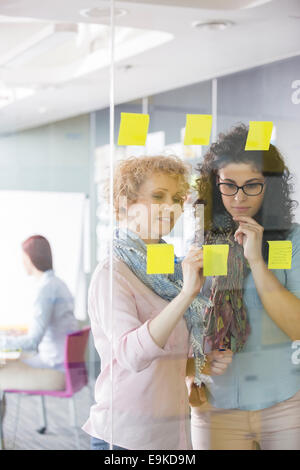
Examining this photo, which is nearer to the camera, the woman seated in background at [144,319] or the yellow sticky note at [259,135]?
the woman seated in background at [144,319]

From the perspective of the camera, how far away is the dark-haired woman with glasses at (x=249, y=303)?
2842mm

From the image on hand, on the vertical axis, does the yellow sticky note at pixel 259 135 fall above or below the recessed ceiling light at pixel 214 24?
below

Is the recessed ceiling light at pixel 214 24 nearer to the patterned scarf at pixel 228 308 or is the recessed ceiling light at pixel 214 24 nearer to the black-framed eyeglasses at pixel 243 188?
the black-framed eyeglasses at pixel 243 188

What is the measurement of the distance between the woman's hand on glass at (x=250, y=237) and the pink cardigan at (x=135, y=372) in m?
0.43

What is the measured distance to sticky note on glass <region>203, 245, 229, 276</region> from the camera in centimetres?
282

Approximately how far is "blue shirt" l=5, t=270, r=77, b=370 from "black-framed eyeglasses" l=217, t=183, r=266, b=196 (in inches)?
31.7

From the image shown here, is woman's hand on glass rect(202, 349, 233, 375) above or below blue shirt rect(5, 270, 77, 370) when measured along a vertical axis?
below

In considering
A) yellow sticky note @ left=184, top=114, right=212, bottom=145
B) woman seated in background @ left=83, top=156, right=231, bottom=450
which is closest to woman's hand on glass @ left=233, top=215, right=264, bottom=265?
woman seated in background @ left=83, top=156, right=231, bottom=450

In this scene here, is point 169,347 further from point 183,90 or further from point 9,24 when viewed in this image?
point 9,24

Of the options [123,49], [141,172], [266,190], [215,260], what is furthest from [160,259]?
[123,49]

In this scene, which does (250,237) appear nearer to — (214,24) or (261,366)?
(261,366)

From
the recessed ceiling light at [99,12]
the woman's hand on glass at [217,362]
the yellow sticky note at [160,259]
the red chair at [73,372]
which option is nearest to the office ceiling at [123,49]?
the recessed ceiling light at [99,12]

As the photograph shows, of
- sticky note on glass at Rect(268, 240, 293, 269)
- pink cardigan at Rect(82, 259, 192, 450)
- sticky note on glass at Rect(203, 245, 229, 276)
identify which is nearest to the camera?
pink cardigan at Rect(82, 259, 192, 450)

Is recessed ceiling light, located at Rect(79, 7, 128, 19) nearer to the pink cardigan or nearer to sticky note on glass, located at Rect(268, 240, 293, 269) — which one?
the pink cardigan
